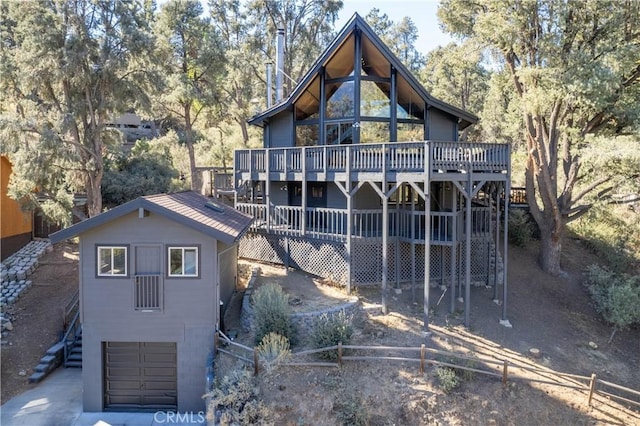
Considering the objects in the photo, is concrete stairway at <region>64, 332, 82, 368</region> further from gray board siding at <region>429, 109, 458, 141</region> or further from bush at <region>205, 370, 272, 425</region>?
gray board siding at <region>429, 109, 458, 141</region>

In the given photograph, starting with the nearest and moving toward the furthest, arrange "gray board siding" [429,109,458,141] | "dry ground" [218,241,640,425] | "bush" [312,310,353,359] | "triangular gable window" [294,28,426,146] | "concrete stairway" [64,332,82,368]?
1. "dry ground" [218,241,640,425]
2. "bush" [312,310,353,359]
3. "concrete stairway" [64,332,82,368]
4. "triangular gable window" [294,28,426,146]
5. "gray board siding" [429,109,458,141]

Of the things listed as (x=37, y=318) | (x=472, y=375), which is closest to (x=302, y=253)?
(x=472, y=375)

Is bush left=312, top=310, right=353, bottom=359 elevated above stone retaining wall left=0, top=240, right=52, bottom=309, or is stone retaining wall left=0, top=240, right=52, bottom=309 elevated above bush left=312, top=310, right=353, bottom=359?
stone retaining wall left=0, top=240, right=52, bottom=309

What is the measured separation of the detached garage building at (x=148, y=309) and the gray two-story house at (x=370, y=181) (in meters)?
4.70

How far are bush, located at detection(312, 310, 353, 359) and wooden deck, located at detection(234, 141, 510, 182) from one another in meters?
4.44

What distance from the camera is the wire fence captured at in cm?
998

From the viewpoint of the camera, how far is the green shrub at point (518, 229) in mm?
18734

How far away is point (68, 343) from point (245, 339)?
5.75m

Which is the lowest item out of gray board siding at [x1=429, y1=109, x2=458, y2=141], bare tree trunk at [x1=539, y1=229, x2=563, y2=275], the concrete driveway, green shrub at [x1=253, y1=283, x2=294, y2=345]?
the concrete driveway

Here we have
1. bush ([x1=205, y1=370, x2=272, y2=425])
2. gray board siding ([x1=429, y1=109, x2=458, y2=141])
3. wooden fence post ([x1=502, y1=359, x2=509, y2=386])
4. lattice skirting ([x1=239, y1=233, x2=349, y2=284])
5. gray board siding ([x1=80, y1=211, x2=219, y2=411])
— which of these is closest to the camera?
bush ([x1=205, y1=370, x2=272, y2=425])

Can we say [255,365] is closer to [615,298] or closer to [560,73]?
[615,298]

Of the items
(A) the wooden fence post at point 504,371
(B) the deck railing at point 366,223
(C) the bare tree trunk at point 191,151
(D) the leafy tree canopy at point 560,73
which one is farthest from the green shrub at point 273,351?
(C) the bare tree trunk at point 191,151

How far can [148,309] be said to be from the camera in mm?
10258

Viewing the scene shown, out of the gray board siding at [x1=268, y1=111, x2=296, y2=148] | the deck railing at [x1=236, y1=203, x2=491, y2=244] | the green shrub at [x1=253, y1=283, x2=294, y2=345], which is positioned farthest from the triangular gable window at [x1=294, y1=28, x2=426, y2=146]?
the green shrub at [x1=253, y1=283, x2=294, y2=345]
